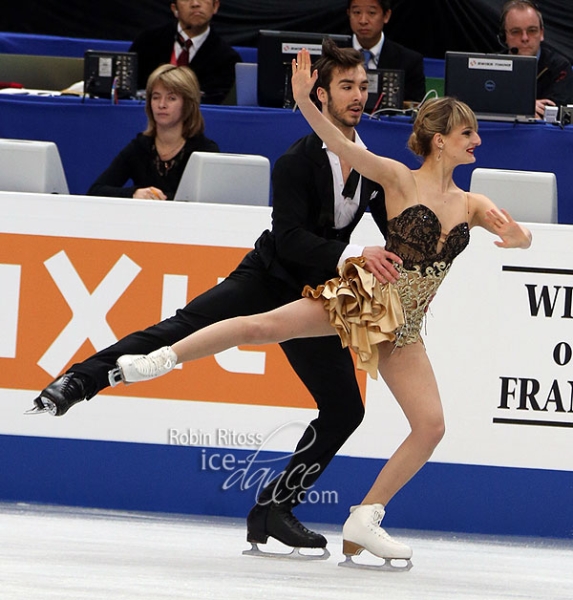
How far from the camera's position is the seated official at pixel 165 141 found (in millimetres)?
5402

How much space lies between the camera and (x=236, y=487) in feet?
15.5

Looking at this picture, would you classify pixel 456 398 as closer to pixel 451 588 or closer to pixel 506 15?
pixel 451 588

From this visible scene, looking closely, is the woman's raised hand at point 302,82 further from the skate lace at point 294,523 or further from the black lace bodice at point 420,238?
the skate lace at point 294,523

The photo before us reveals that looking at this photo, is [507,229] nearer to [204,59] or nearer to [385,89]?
[385,89]

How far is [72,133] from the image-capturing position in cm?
631

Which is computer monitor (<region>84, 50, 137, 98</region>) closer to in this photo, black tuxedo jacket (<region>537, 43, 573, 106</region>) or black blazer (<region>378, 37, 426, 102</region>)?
black blazer (<region>378, 37, 426, 102</region>)

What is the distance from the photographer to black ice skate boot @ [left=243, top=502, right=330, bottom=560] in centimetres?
377

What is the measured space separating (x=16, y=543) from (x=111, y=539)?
38 cm

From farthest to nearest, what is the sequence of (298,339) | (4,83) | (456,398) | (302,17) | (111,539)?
(302,17), (4,83), (456,398), (111,539), (298,339)

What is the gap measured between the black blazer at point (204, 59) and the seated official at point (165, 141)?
1.61 m

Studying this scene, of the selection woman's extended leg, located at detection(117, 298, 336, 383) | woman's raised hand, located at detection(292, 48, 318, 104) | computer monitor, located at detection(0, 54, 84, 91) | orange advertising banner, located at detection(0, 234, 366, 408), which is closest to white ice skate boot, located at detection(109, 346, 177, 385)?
woman's extended leg, located at detection(117, 298, 336, 383)

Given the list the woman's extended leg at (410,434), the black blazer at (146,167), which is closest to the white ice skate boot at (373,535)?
the woman's extended leg at (410,434)

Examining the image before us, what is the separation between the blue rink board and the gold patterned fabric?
1.33 metres

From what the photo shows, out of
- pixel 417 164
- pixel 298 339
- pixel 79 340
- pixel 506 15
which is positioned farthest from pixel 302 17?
pixel 298 339
